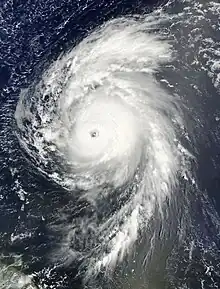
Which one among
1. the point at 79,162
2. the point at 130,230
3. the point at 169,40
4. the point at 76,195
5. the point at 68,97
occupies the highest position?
the point at 169,40

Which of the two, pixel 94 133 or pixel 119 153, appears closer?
pixel 119 153

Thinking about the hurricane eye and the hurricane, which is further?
the hurricane eye

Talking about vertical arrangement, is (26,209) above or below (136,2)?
below

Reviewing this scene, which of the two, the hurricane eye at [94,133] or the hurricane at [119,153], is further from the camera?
the hurricane eye at [94,133]

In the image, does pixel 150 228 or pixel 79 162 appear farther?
pixel 79 162

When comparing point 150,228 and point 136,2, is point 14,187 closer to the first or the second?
point 150,228

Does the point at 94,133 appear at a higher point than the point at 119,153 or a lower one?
higher

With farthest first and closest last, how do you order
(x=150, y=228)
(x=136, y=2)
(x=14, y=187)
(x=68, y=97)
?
(x=136, y=2) → (x=68, y=97) → (x=14, y=187) → (x=150, y=228)

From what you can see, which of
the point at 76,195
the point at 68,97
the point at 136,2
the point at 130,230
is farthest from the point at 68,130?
the point at 136,2
